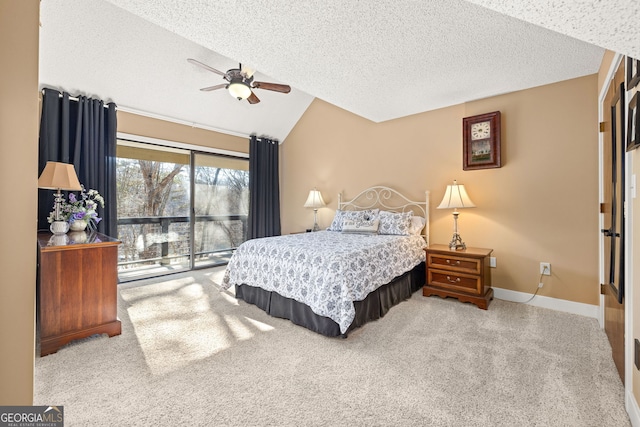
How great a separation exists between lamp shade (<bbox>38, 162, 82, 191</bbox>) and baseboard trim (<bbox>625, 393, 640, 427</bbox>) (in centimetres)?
431

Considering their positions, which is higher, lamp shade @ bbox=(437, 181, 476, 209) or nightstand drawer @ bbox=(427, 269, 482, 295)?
lamp shade @ bbox=(437, 181, 476, 209)

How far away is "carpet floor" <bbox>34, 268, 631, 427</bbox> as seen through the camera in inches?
58.1

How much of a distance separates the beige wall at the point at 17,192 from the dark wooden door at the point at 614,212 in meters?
2.87

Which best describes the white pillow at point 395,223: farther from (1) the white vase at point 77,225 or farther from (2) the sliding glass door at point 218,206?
(1) the white vase at point 77,225

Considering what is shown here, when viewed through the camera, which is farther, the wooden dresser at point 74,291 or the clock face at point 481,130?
the clock face at point 481,130

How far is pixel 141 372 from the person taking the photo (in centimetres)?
186

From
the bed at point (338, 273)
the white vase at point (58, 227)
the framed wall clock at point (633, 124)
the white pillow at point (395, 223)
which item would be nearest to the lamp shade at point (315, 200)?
the bed at point (338, 273)

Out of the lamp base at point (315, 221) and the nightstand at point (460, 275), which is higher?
the lamp base at point (315, 221)

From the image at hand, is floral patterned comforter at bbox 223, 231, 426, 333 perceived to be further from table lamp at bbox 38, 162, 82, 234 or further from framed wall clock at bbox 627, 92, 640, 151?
framed wall clock at bbox 627, 92, 640, 151

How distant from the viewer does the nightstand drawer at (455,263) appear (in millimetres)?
2984

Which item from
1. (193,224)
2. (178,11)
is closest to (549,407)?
(178,11)

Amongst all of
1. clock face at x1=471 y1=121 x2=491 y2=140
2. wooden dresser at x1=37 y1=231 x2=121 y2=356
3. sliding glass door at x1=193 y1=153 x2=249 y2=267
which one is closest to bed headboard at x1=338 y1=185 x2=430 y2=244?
clock face at x1=471 y1=121 x2=491 y2=140

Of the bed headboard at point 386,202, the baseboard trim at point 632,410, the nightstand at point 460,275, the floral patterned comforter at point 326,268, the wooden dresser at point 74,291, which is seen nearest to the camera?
the baseboard trim at point 632,410

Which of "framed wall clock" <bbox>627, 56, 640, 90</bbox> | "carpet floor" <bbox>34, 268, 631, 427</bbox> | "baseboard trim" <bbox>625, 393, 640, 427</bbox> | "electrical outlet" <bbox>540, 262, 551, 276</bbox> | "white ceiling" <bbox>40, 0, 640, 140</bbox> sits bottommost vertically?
"carpet floor" <bbox>34, 268, 631, 427</bbox>
